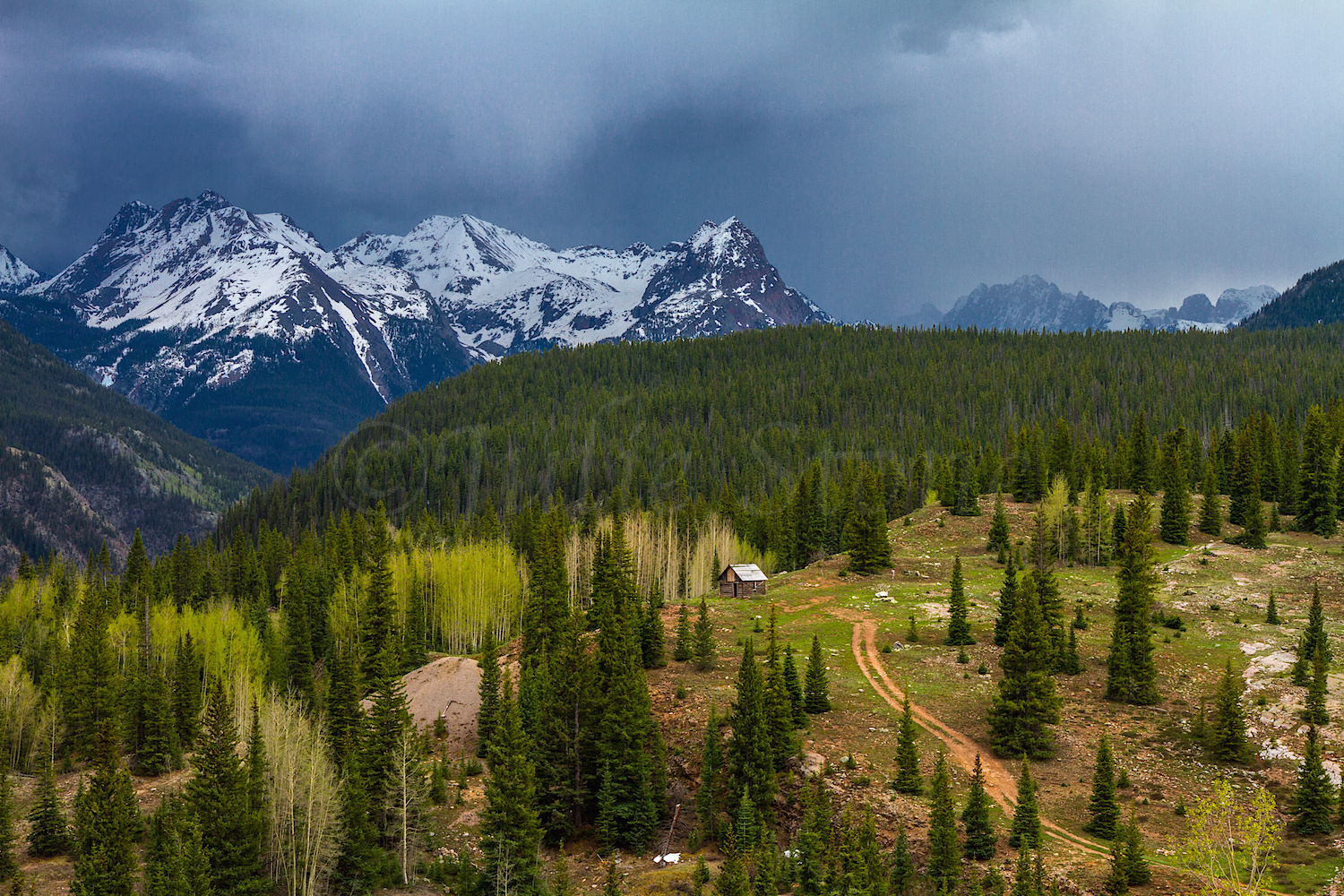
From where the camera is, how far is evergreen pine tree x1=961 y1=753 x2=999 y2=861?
41875 millimetres

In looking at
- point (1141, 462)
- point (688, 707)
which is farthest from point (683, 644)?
point (1141, 462)

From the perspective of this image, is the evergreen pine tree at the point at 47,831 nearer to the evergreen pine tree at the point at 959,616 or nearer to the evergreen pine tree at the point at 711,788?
the evergreen pine tree at the point at 711,788

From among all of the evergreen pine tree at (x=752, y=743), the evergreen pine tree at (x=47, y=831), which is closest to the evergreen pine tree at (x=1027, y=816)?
the evergreen pine tree at (x=752, y=743)

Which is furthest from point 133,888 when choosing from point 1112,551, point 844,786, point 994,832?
point 1112,551

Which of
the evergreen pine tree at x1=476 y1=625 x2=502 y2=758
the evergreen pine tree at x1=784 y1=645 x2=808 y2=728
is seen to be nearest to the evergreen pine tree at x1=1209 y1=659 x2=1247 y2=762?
the evergreen pine tree at x1=784 y1=645 x2=808 y2=728

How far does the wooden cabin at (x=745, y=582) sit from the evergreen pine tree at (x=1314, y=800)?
51888mm

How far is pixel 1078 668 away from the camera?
6244 centimetres

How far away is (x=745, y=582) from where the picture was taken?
90.8 m

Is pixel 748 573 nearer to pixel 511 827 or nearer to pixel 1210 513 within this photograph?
pixel 511 827

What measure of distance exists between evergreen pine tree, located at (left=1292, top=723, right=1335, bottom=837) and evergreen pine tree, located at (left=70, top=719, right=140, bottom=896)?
57201mm

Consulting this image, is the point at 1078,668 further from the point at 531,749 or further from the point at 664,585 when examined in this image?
the point at 664,585

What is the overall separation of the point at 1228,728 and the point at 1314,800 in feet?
24.3

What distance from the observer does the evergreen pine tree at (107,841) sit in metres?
44.0

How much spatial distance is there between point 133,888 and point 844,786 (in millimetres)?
38823
